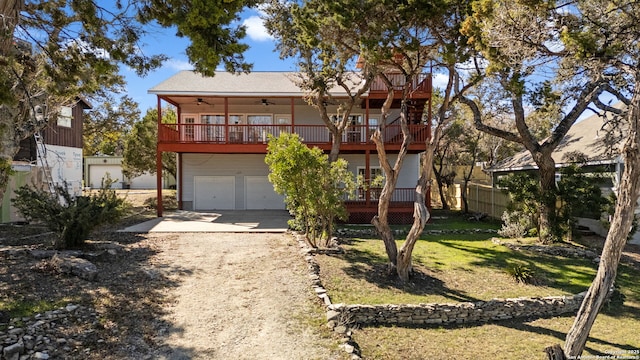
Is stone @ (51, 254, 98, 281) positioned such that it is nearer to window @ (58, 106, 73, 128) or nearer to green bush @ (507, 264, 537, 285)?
green bush @ (507, 264, 537, 285)

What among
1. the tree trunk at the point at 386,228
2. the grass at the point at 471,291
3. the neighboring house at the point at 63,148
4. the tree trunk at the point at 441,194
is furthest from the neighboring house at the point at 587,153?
the neighboring house at the point at 63,148

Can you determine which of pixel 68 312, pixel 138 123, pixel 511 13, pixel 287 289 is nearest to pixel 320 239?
pixel 287 289

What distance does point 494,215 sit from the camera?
18.4 meters

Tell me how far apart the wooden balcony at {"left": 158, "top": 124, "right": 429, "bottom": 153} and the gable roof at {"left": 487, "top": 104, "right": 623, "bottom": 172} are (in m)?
5.19

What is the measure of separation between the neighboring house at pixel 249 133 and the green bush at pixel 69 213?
7.62m

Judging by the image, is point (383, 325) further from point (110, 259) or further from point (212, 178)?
point (212, 178)

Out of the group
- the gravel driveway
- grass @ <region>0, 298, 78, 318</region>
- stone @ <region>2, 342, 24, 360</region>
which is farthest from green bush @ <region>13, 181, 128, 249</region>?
stone @ <region>2, 342, 24, 360</region>

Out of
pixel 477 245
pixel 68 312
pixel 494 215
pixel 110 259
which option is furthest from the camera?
pixel 494 215

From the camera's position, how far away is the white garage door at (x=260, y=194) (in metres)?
19.7

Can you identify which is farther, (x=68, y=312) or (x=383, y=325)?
(x=383, y=325)

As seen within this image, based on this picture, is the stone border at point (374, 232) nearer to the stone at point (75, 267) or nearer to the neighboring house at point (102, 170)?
the stone at point (75, 267)

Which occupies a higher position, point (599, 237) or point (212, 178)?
point (212, 178)

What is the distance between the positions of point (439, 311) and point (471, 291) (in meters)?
1.43

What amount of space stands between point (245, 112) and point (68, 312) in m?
15.1
